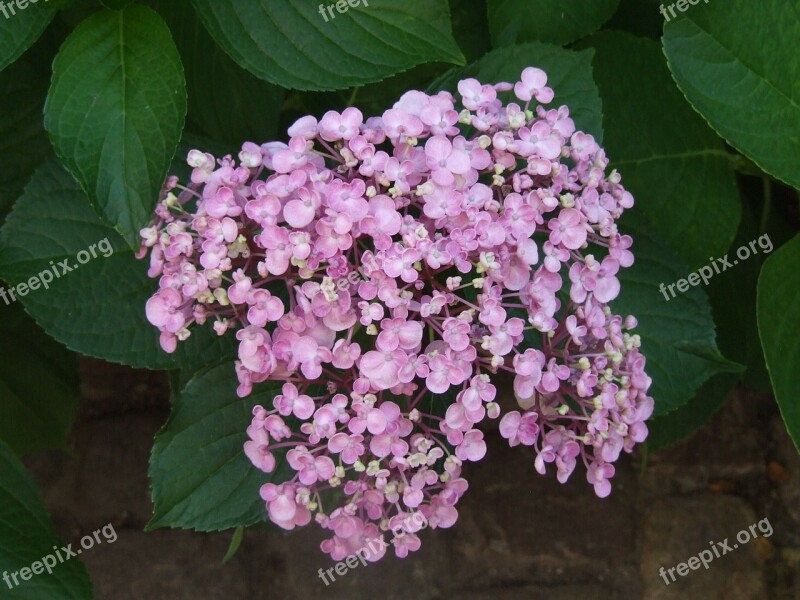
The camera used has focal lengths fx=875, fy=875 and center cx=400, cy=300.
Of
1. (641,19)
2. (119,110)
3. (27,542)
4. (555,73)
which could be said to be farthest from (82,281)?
(641,19)

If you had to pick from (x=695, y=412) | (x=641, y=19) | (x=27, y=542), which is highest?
(x=641, y=19)

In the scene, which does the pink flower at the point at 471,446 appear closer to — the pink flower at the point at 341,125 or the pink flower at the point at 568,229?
the pink flower at the point at 568,229

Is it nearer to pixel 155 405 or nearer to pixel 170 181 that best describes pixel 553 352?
pixel 170 181

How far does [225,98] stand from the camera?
123 centimetres

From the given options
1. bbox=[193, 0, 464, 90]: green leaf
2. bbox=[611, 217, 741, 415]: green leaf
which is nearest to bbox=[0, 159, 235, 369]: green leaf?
bbox=[193, 0, 464, 90]: green leaf

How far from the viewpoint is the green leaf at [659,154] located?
1.25 m

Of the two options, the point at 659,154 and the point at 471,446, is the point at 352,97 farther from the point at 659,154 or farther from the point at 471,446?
the point at 471,446

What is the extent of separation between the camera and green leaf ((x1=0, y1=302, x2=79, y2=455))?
1.38 meters

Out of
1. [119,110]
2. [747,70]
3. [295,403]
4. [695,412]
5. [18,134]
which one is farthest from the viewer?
[695,412]

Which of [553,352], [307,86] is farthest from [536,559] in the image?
[307,86]

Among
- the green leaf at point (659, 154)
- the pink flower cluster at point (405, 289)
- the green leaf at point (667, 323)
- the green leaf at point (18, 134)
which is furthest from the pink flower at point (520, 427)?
the green leaf at point (18, 134)

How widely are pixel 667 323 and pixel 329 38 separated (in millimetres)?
536

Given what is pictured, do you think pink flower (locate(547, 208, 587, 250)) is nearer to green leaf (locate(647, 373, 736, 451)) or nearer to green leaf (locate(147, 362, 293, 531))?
green leaf (locate(147, 362, 293, 531))

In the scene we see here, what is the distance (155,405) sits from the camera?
164cm
